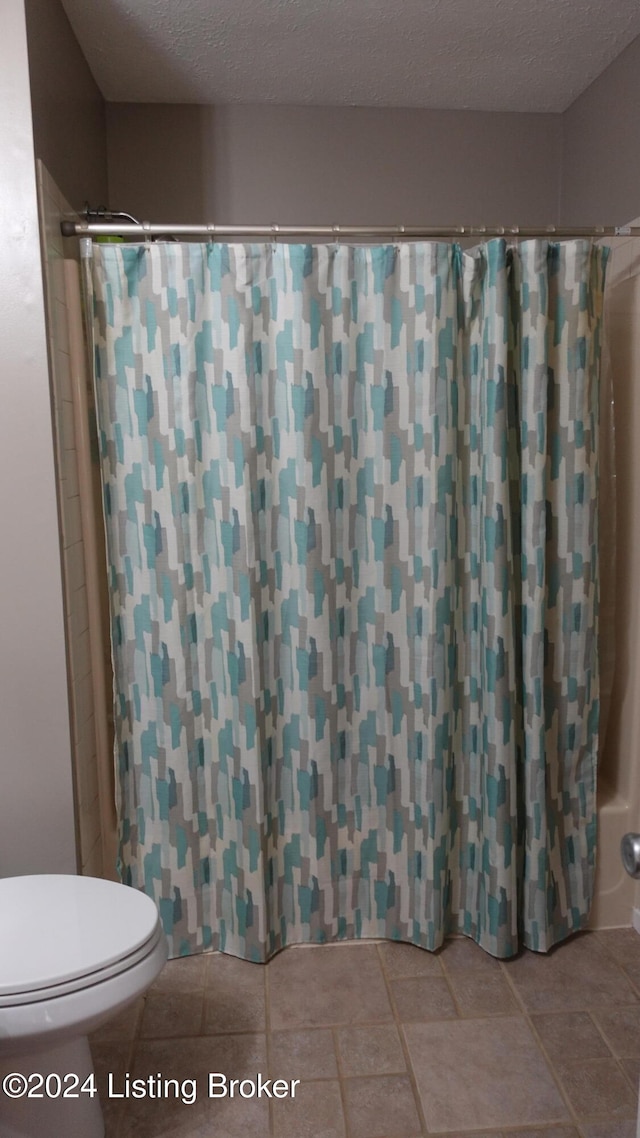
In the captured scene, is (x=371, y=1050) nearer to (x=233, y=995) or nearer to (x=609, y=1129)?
(x=233, y=995)

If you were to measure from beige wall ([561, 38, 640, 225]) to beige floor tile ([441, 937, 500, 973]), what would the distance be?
1949mm

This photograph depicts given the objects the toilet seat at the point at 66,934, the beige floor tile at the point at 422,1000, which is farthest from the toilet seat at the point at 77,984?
the beige floor tile at the point at 422,1000

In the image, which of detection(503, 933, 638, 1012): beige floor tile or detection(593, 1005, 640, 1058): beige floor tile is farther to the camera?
detection(503, 933, 638, 1012): beige floor tile

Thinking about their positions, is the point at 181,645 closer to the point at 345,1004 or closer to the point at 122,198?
the point at 345,1004

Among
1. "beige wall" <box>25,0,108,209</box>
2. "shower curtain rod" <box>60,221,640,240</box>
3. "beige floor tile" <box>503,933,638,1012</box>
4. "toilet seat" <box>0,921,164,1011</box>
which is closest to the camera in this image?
"toilet seat" <box>0,921,164,1011</box>

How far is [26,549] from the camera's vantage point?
1765mm

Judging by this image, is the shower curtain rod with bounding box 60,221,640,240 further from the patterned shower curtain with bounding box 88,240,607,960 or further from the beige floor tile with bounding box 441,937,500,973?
the beige floor tile with bounding box 441,937,500,973

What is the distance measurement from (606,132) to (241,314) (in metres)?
1.24

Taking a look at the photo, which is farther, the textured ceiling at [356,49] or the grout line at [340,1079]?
the textured ceiling at [356,49]

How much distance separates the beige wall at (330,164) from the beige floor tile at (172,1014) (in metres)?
2.15

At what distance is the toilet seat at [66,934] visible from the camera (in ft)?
4.39

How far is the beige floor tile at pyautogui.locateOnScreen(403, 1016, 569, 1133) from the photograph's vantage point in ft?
5.24

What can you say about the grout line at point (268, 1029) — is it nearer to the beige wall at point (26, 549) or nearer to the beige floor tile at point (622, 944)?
the beige wall at point (26, 549)

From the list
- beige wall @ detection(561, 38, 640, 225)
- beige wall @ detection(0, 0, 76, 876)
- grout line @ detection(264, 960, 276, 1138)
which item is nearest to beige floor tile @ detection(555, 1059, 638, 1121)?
grout line @ detection(264, 960, 276, 1138)
